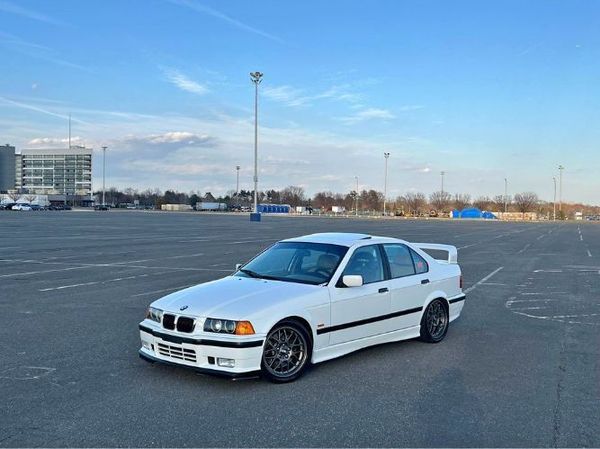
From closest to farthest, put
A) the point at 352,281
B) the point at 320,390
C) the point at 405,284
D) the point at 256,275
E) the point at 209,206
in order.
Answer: the point at 320,390
the point at 352,281
the point at 256,275
the point at 405,284
the point at 209,206

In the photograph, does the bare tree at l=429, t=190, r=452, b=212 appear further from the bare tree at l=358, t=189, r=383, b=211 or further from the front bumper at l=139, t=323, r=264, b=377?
the front bumper at l=139, t=323, r=264, b=377

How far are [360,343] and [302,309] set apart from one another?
3.50ft

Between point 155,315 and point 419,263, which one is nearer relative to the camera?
point 155,315

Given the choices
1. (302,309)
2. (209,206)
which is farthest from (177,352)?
(209,206)

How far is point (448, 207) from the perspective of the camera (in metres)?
192

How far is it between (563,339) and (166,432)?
19.2 feet

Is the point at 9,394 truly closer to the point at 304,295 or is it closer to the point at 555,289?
the point at 304,295

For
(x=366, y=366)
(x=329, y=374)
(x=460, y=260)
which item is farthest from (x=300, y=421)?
(x=460, y=260)

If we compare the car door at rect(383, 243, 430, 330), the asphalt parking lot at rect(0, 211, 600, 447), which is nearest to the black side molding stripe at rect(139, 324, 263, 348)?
the asphalt parking lot at rect(0, 211, 600, 447)

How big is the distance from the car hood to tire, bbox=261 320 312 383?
288mm

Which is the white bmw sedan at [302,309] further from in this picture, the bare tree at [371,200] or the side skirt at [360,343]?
the bare tree at [371,200]

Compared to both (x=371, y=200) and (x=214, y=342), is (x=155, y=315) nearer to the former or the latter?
(x=214, y=342)

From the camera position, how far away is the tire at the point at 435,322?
7.54 metres

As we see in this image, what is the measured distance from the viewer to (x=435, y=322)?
25.4ft
